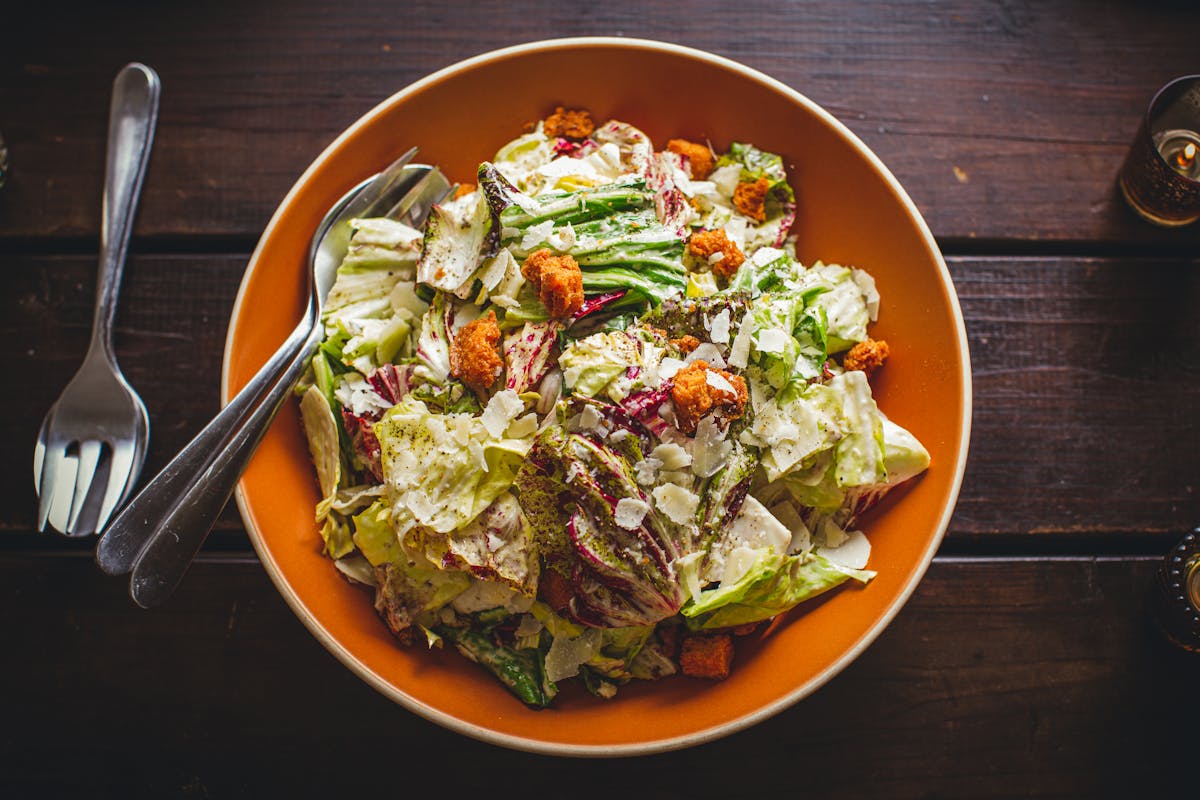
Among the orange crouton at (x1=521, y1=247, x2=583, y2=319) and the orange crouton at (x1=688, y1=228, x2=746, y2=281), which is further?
the orange crouton at (x1=688, y1=228, x2=746, y2=281)

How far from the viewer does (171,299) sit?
2664 mm

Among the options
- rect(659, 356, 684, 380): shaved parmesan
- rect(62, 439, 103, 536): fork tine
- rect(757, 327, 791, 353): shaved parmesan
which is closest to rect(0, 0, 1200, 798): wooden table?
rect(62, 439, 103, 536): fork tine

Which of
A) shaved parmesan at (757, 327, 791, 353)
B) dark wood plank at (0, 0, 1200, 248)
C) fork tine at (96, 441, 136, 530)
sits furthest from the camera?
dark wood plank at (0, 0, 1200, 248)

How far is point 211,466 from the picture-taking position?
200 centimetres

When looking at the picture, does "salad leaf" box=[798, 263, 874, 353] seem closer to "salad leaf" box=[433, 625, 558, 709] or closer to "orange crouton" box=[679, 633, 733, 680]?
"orange crouton" box=[679, 633, 733, 680]

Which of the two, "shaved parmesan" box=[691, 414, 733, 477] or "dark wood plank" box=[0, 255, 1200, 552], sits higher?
"shaved parmesan" box=[691, 414, 733, 477]

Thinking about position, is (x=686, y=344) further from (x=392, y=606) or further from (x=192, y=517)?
(x=192, y=517)

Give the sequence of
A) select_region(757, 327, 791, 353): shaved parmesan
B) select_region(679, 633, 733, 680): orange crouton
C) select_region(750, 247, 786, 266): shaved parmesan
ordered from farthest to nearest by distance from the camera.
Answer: select_region(750, 247, 786, 266): shaved parmesan, select_region(679, 633, 733, 680): orange crouton, select_region(757, 327, 791, 353): shaved parmesan

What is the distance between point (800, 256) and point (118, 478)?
2.08 metres

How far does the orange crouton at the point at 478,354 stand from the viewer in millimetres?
1949

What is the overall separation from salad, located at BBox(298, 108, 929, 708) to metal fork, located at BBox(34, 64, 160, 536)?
2.31ft

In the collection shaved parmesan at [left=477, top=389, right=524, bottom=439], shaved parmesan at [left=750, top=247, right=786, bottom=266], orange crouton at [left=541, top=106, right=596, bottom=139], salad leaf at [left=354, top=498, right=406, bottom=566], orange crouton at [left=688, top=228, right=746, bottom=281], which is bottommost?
salad leaf at [left=354, top=498, right=406, bottom=566]

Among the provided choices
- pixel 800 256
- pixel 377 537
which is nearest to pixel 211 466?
pixel 377 537

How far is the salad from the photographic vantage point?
189 cm
